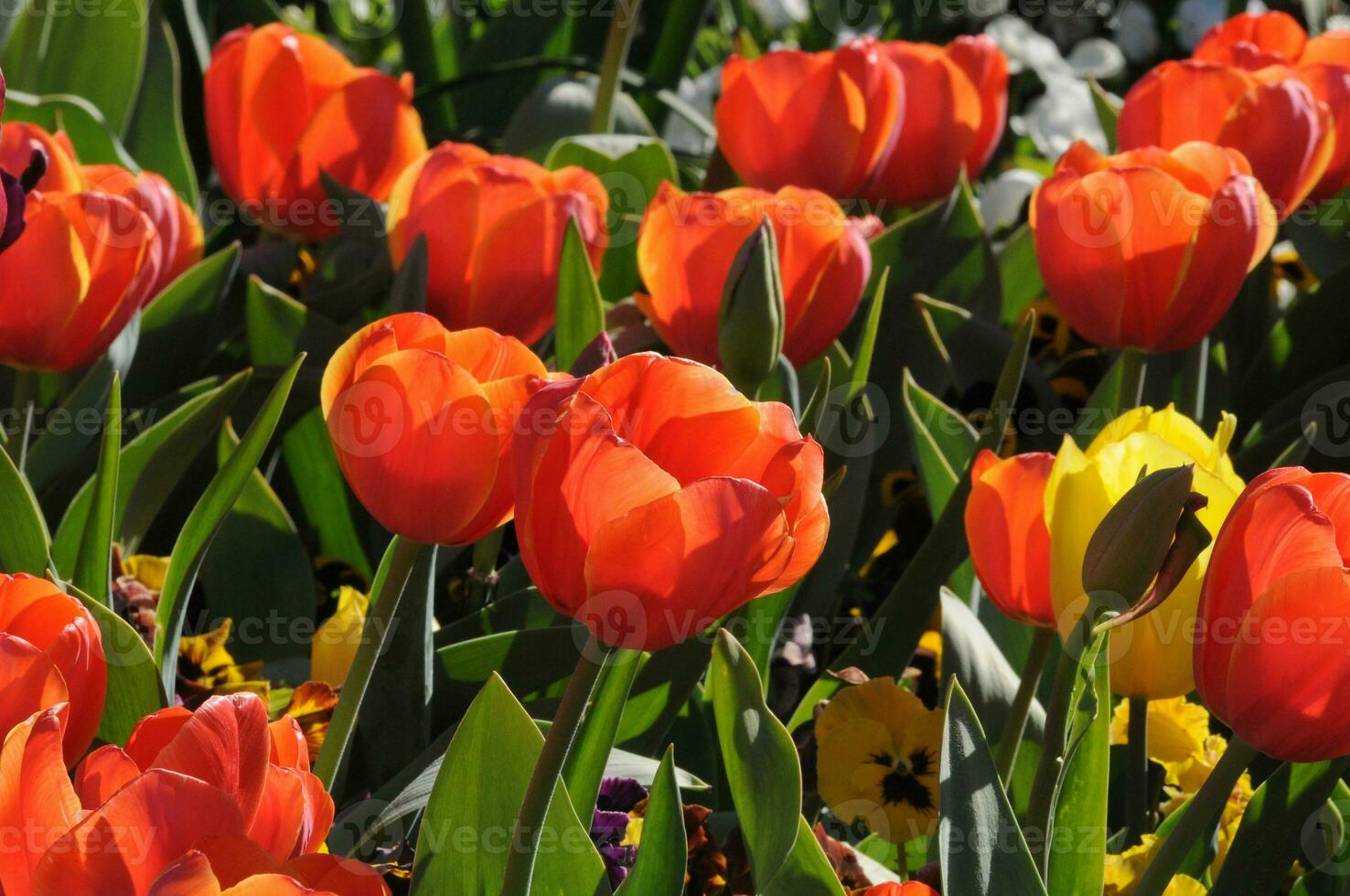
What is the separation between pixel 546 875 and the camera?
0.61 m

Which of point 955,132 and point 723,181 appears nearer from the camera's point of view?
point 955,132

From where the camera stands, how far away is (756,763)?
59cm

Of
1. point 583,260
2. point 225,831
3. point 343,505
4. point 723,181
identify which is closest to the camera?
point 225,831

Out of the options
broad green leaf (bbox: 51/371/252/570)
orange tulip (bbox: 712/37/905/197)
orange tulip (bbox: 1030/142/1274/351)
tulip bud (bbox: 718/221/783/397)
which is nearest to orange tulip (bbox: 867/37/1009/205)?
orange tulip (bbox: 712/37/905/197)

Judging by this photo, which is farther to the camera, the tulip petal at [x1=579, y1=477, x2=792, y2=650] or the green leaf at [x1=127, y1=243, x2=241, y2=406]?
the green leaf at [x1=127, y1=243, x2=241, y2=406]

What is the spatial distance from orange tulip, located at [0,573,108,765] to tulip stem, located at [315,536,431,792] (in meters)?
0.14

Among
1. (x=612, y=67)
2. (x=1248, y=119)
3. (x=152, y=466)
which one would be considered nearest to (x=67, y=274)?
(x=152, y=466)

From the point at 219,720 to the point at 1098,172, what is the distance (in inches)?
28.1

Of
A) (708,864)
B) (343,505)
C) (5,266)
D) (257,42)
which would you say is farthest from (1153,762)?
(257,42)

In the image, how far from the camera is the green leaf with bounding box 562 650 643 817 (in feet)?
2.20

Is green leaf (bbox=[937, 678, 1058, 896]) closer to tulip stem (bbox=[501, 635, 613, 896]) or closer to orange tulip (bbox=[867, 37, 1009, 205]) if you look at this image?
tulip stem (bbox=[501, 635, 613, 896])

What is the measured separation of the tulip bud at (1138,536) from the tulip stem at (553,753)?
20cm

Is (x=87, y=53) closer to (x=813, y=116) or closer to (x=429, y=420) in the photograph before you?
(x=813, y=116)

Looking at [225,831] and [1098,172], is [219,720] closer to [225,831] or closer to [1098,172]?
[225,831]
